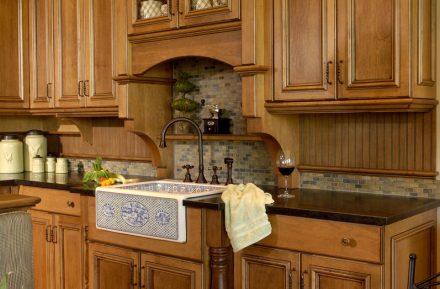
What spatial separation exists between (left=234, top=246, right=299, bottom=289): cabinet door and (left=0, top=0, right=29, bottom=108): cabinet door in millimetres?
2396

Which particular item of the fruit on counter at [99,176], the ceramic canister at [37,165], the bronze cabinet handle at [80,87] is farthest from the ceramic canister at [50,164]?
the fruit on counter at [99,176]

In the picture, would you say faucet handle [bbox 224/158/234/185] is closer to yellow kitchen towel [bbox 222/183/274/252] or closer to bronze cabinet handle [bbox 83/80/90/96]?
yellow kitchen towel [bbox 222/183/274/252]

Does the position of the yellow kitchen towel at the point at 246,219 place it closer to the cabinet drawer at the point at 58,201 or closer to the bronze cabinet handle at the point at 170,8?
the bronze cabinet handle at the point at 170,8

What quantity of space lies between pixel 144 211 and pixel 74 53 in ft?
4.99

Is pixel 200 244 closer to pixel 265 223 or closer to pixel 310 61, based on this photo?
pixel 265 223

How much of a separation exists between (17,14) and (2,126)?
2.76ft

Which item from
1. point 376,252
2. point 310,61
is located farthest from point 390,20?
point 376,252

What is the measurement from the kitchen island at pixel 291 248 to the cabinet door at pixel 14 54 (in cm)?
119

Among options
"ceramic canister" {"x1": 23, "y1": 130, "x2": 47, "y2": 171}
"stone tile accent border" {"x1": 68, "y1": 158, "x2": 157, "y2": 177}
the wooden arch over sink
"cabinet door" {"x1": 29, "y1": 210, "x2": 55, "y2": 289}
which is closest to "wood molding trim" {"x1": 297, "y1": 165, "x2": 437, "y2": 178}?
the wooden arch over sink

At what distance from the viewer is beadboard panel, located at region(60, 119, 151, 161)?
13.1ft

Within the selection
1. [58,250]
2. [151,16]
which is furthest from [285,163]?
[58,250]

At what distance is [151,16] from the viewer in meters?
3.38

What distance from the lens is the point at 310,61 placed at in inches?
110

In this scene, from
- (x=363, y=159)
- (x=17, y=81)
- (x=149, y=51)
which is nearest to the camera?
(x=363, y=159)
